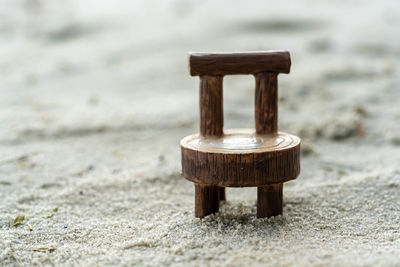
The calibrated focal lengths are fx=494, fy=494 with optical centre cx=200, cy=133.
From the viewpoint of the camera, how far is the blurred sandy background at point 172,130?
192cm

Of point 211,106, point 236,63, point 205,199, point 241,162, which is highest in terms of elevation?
point 236,63

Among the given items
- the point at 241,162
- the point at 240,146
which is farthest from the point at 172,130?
the point at 241,162

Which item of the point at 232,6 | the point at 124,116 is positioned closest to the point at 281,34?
the point at 232,6

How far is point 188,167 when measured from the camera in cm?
202

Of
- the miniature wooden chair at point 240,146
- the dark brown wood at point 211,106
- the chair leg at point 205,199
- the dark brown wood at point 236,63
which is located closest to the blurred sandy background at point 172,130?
the chair leg at point 205,199

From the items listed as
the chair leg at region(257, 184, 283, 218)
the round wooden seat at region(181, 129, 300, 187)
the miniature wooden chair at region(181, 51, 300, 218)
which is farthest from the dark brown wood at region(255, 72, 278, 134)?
the chair leg at region(257, 184, 283, 218)

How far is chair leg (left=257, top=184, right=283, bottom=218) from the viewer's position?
2.05 metres

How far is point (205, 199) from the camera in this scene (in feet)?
6.88

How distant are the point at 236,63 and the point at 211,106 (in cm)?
22

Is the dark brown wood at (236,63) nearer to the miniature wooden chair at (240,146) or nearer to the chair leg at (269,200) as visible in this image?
the miniature wooden chair at (240,146)

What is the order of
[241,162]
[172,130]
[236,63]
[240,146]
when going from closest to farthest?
[241,162] → [240,146] → [236,63] → [172,130]

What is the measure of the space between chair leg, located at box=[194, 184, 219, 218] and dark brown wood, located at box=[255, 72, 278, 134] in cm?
35

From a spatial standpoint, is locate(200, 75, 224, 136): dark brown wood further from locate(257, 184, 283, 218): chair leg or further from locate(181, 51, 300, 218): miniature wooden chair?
locate(257, 184, 283, 218): chair leg

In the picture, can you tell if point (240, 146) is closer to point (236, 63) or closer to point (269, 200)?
point (269, 200)
